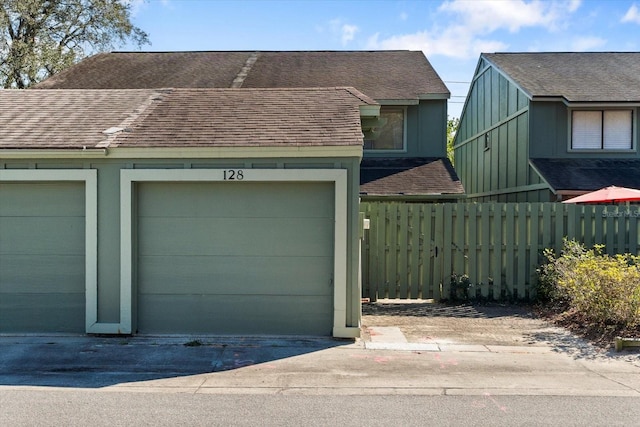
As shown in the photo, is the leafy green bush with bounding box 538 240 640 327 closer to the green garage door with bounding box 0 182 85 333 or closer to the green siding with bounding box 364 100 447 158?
the green siding with bounding box 364 100 447 158

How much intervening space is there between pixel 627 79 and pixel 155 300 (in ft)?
51.5

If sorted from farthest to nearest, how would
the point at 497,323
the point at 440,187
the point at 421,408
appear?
the point at 440,187
the point at 497,323
the point at 421,408

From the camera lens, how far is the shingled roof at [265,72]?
16.9 m

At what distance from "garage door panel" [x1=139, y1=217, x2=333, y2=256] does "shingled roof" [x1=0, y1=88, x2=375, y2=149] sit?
45.5 inches

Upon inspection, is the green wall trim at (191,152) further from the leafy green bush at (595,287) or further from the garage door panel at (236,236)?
the leafy green bush at (595,287)

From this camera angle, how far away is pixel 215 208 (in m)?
8.20

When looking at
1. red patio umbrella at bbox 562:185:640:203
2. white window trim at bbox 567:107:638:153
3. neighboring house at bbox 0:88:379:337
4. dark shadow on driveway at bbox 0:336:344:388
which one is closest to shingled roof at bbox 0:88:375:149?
neighboring house at bbox 0:88:379:337

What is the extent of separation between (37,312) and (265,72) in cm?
1183

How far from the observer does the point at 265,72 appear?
1809cm

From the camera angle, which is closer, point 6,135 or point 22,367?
point 22,367

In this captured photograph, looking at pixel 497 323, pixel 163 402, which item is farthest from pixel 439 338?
pixel 163 402

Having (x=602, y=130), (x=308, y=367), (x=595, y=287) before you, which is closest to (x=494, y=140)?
(x=602, y=130)

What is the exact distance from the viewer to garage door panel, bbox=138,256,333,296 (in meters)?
8.10

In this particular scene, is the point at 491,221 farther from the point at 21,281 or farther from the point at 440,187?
the point at 21,281
